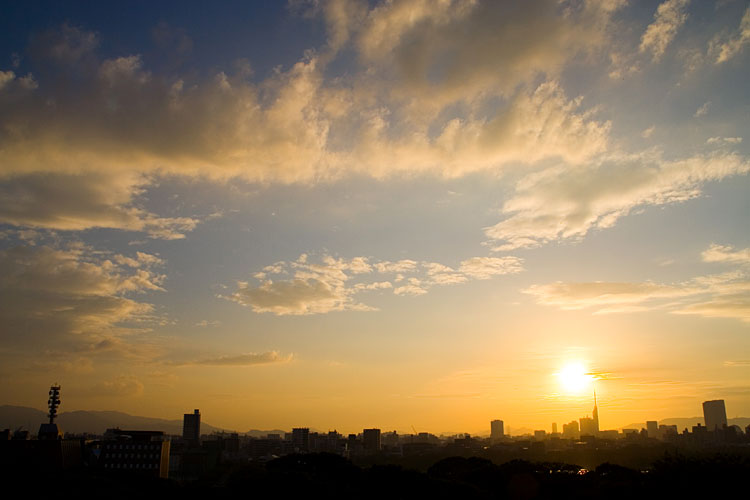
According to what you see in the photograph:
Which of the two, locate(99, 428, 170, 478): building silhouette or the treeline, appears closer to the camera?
the treeline

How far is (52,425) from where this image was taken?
10131 cm

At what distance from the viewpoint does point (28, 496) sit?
5928 cm

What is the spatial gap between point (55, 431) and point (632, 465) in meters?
116

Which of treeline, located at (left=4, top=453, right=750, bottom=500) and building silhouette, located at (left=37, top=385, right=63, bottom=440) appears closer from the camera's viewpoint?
treeline, located at (left=4, top=453, right=750, bottom=500)

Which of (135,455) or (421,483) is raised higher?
(421,483)

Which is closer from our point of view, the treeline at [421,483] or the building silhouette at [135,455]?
the treeline at [421,483]

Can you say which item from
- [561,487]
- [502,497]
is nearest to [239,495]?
[502,497]

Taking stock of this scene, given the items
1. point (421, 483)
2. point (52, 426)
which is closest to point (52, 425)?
point (52, 426)

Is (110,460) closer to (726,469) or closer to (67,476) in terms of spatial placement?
(67,476)

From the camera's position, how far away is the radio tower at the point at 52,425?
9969 centimetres

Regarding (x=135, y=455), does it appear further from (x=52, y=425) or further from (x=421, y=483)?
(x=421, y=483)

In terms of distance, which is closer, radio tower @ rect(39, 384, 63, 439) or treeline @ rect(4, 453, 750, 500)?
treeline @ rect(4, 453, 750, 500)

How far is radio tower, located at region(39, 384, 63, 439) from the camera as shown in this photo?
3925 inches

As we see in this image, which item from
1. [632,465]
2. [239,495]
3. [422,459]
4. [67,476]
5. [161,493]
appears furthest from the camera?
[422,459]
